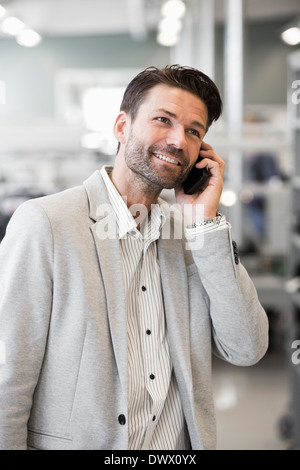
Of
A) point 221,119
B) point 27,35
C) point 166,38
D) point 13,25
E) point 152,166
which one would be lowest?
point 152,166

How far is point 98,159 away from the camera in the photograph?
3.64m

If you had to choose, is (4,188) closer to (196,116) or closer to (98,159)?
(98,159)

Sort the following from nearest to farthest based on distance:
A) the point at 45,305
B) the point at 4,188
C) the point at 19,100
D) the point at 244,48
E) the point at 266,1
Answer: the point at 45,305 → the point at 4,188 → the point at 244,48 → the point at 266,1 → the point at 19,100

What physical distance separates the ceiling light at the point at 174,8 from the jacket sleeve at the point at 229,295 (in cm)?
526

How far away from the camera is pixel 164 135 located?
116cm

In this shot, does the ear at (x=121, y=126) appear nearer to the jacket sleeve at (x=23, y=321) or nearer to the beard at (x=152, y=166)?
the beard at (x=152, y=166)

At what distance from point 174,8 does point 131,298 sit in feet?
18.0

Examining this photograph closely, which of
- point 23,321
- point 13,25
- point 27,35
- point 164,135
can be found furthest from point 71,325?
point 13,25

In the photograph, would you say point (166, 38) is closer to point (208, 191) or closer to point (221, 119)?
point (221, 119)

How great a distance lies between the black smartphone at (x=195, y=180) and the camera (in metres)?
1.28

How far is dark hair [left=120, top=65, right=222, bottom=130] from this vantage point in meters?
1.18

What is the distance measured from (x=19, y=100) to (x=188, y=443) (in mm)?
8531

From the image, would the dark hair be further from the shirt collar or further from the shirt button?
the shirt button

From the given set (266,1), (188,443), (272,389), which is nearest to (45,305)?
(188,443)
